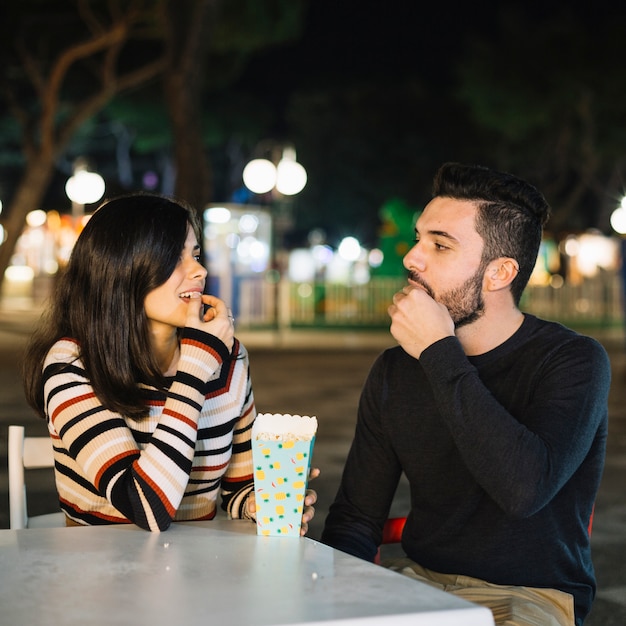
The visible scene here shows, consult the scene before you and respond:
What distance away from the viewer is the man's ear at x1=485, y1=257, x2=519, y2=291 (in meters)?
2.73

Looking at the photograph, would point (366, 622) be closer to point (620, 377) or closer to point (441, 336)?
point (441, 336)

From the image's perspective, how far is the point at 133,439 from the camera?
265cm

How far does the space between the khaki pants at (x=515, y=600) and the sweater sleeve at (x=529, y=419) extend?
204 mm

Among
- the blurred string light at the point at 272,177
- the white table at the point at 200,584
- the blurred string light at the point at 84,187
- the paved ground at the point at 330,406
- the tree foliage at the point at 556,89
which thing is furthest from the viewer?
the tree foliage at the point at 556,89

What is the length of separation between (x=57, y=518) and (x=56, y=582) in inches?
48.3

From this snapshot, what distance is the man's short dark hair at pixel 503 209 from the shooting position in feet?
8.96

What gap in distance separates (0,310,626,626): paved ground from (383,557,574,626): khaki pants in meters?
1.75

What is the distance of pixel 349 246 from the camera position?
180 ft

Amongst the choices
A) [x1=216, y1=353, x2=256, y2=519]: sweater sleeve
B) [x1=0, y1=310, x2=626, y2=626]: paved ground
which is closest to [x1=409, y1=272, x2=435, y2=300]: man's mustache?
[x1=216, y1=353, x2=256, y2=519]: sweater sleeve

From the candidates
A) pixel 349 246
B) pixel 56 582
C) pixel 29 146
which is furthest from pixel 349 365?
pixel 349 246

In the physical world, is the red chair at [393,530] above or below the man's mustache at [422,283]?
below

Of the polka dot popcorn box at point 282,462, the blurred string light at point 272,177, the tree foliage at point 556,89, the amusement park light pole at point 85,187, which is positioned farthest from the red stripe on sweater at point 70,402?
the tree foliage at point 556,89

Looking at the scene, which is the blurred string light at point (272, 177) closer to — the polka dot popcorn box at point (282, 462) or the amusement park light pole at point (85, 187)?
the amusement park light pole at point (85, 187)

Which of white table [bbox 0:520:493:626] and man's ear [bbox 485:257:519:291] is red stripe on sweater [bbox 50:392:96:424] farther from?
man's ear [bbox 485:257:519:291]
